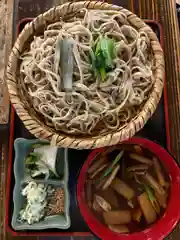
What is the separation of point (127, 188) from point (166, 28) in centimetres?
75

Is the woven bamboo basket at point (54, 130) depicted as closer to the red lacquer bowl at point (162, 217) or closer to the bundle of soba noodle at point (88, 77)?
the bundle of soba noodle at point (88, 77)

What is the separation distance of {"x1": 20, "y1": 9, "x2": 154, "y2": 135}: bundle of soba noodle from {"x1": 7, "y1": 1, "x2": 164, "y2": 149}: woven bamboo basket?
30mm

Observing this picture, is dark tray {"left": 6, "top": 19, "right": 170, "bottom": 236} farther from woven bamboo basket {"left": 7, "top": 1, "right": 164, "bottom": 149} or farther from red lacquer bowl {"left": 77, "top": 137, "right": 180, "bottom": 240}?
woven bamboo basket {"left": 7, "top": 1, "right": 164, "bottom": 149}

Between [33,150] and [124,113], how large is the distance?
0.42 metres

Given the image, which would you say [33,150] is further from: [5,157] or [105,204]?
[105,204]

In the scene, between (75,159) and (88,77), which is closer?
(88,77)

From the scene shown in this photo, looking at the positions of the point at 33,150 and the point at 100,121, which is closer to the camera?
the point at 100,121

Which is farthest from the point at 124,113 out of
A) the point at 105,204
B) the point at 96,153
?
the point at 105,204

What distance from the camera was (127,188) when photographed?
1728mm

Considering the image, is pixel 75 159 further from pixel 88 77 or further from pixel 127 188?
pixel 88 77

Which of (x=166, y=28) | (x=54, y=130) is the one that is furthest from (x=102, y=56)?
(x=166, y=28)

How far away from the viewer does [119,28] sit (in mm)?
1596

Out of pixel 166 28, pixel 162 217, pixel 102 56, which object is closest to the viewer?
pixel 102 56

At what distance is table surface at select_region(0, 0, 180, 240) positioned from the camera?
180 cm
